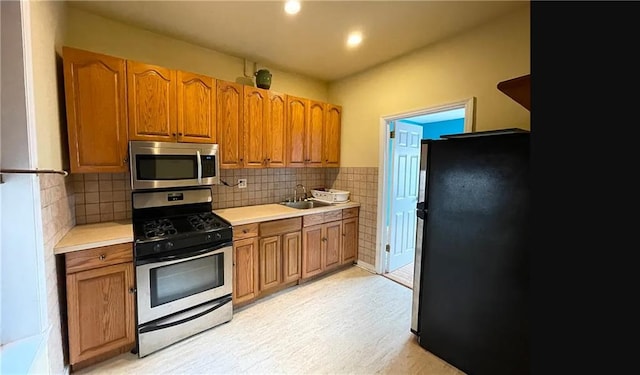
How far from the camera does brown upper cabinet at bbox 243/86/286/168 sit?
272 centimetres

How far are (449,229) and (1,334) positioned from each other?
2511 millimetres

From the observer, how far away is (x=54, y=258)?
1590 mm

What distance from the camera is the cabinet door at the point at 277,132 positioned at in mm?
2896

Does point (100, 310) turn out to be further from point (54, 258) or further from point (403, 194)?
point (403, 194)

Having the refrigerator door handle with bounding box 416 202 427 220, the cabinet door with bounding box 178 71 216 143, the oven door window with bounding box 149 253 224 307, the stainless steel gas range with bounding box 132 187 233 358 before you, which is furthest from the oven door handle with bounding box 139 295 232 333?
the refrigerator door handle with bounding box 416 202 427 220

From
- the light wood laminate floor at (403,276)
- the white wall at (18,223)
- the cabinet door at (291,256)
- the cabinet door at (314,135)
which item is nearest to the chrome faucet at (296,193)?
the cabinet door at (314,135)

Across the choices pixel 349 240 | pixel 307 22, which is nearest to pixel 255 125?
pixel 307 22

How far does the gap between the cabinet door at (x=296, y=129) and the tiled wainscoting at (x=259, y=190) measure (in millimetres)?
310

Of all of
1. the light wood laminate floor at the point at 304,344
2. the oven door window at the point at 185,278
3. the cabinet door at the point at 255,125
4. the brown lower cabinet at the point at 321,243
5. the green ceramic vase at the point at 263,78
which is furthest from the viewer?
the brown lower cabinet at the point at 321,243

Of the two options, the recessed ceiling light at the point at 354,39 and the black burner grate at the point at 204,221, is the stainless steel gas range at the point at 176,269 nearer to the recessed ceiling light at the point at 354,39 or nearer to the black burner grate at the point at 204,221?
the black burner grate at the point at 204,221

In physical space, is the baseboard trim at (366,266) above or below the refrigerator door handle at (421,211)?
below

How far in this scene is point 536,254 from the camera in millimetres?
355

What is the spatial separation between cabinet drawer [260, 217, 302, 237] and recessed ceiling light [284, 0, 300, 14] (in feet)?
5.98

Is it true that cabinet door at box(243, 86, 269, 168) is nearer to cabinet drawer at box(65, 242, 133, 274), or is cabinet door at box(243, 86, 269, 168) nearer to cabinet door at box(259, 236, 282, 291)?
cabinet door at box(259, 236, 282, 291)
